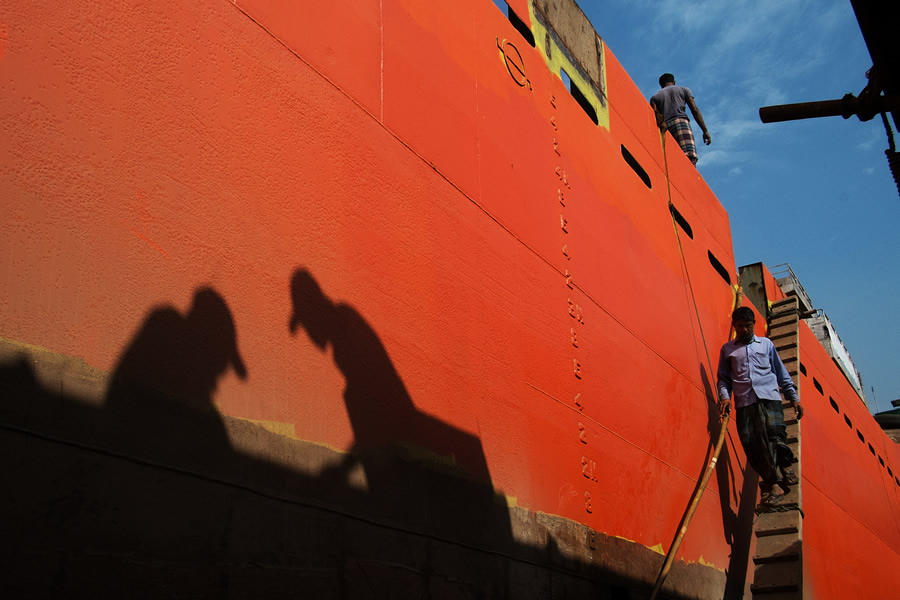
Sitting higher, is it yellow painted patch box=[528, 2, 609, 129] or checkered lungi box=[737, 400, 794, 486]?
yellow painted patch box=[528, 2, 609, 129]

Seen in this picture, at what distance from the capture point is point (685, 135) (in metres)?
9.19

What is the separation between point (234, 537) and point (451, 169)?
88.1 inches

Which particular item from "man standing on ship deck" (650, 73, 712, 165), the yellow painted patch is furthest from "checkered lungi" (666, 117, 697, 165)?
the yellow painted patch

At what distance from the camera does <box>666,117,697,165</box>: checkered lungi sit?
30.1ft

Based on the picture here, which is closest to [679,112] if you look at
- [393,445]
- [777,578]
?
[777,578]

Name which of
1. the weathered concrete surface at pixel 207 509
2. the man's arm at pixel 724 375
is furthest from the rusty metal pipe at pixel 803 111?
the man's arm at pixel 724 375

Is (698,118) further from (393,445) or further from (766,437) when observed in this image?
(393,445)

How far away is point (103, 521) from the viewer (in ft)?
6.84

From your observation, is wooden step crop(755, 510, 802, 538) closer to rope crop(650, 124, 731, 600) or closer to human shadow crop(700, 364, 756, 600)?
human shadow crop(700, 364, 756, 600)

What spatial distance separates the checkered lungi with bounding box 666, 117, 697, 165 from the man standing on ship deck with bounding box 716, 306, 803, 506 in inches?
133

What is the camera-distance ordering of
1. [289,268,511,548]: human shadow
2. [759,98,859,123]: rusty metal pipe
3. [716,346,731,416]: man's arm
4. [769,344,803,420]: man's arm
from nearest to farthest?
1. [289,268,511,548]: human shadow
2. [759,98,859,123]: rusty metal pipe
3. [769,344,803,420]: man's arm
4. [716,346,731,416]: man's arm

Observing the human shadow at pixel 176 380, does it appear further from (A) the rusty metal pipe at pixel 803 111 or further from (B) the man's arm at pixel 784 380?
(B) the man's arm at pixel 784 380

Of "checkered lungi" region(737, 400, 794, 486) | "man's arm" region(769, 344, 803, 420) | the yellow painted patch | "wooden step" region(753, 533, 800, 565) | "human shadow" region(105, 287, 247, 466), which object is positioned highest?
the yellow painted patch

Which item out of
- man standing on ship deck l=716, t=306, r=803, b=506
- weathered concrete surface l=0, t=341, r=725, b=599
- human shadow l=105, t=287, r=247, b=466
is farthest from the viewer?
man standing on ship deck l=716, t=306, r=803, b=506
